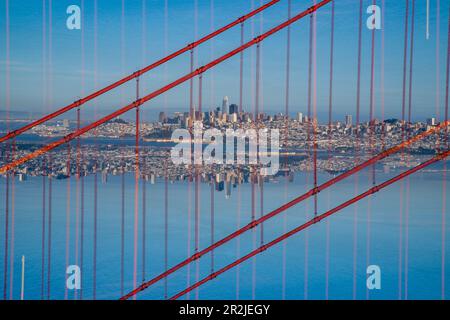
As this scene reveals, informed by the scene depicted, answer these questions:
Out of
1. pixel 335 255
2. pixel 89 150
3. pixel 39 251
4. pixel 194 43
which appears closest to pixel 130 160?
pixel 89 150

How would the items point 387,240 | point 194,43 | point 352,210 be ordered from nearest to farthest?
point 194,43 < point 387,240 < point 352,210

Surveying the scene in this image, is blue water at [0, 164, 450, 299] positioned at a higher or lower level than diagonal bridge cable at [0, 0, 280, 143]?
lower

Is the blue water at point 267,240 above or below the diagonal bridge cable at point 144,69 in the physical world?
below

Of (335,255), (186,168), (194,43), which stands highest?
(194,43)

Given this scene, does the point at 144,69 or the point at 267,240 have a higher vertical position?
the point at 144,69

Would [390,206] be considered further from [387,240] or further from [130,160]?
[130,160]

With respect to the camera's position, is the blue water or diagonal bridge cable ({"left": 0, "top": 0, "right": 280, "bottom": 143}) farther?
the blue water

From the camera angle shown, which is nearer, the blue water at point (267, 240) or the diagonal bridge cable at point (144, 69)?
the diagonal bridge cable at point (144, 69)
